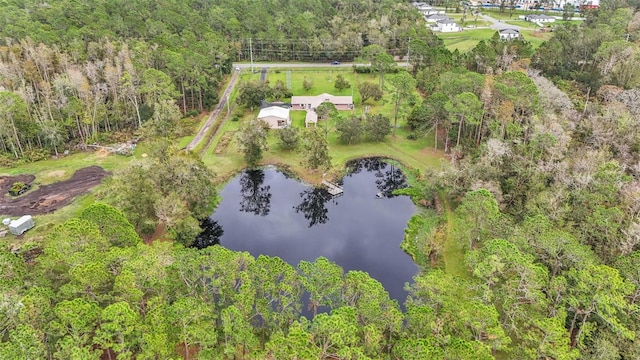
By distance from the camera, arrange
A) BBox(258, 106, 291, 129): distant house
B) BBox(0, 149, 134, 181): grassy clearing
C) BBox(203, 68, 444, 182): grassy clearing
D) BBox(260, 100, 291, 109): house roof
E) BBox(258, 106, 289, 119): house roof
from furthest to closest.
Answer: BBox(260, 100, 291, 109): house roof < BBox(258, 106, 289, 119): house roof < BBox(258, 106, 291, 129): distant house < BBox(203, 68, 444, 182): grassy clearing < BBox(0, 149, 134, 181): grassy clearing

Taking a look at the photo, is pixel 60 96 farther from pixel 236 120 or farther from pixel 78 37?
pixel 236 120

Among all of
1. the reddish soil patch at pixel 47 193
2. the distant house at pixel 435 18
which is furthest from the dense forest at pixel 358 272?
the distant house at pixel 435 18

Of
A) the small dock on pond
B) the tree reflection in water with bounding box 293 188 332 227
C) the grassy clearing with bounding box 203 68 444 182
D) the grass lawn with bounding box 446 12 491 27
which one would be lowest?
the tree reflection in water with bounding box 293 188 332 227

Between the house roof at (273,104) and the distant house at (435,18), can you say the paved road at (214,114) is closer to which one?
the house roof at (273,104)

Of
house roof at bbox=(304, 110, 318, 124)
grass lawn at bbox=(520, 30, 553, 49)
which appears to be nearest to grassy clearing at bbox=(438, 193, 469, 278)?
house roof at bbox=(304, 110, 318, 124)

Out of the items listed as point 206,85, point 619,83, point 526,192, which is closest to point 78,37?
point 206,85

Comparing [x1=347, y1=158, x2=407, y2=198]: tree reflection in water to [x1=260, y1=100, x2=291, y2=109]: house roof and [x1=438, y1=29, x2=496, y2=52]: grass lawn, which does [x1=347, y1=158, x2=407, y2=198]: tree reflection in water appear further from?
[x1=438, y1=29, x2=496, y2=52]: grass lawn
